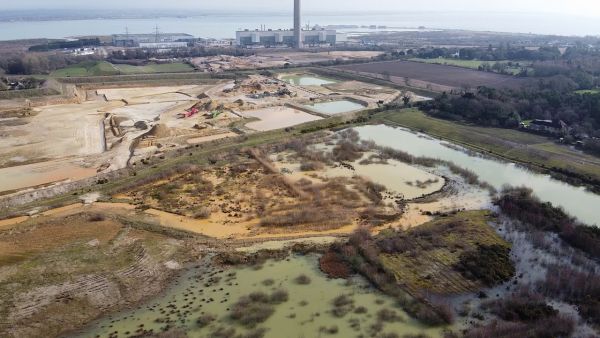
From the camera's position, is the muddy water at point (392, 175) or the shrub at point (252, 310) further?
the muddy water at point (392, 175)

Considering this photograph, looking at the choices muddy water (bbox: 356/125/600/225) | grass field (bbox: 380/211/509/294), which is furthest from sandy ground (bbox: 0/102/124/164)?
grass field (bbox: 380/211/509/294)

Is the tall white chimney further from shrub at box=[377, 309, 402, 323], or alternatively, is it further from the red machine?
shrub at box=[377, 309, 402, 323]

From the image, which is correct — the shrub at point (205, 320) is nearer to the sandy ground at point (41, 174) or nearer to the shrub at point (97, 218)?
the shrub at point (97, 218)

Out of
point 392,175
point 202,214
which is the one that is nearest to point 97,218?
point 202,214

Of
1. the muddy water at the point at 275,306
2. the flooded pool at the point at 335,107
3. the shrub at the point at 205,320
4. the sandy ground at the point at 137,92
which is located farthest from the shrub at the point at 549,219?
the sandy ground at the point at 137,92

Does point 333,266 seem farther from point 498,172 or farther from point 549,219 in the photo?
point 498,172

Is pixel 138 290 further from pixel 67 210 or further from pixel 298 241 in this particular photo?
pixel 67 210
